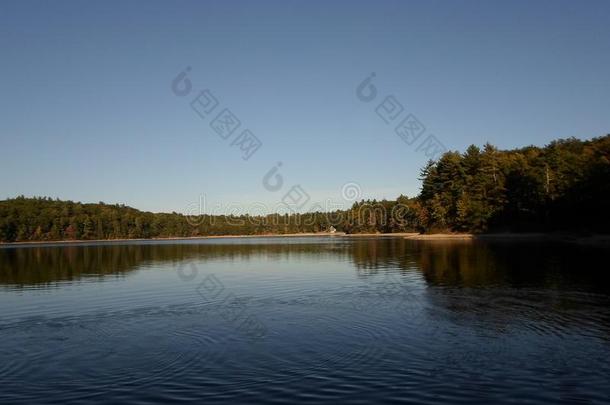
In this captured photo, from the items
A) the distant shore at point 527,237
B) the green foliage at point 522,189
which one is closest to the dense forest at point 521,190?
the green foliage at point 522,189

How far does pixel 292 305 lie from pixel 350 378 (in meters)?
15.0

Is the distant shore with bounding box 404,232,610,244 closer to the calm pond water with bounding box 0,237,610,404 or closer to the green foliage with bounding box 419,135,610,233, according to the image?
the green foliage with bounding box 419,135,610,233

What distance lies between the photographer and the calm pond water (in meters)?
14.7

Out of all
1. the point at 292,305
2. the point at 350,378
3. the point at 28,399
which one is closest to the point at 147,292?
the point at 292,305

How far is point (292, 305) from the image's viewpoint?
30469 millimetres

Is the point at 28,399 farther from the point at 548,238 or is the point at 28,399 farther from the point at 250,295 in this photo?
the point at 548,238

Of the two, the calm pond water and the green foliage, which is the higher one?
the green foliage

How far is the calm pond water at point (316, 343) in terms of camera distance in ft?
48.3

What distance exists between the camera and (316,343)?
20375 mm

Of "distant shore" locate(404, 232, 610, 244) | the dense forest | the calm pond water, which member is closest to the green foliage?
the dense forest

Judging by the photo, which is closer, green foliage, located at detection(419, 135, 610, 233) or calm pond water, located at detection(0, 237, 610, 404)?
calm pond water, located at detection(0, 237, 610, 404)

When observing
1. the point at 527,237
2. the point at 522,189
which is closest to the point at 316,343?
the point at 527,237

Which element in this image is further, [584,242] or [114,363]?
[584,242]

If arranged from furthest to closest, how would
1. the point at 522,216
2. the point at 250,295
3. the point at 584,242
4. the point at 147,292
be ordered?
the point at 522,216 < the point at 584,242 < the point at 147,292 < the point at 250,295
